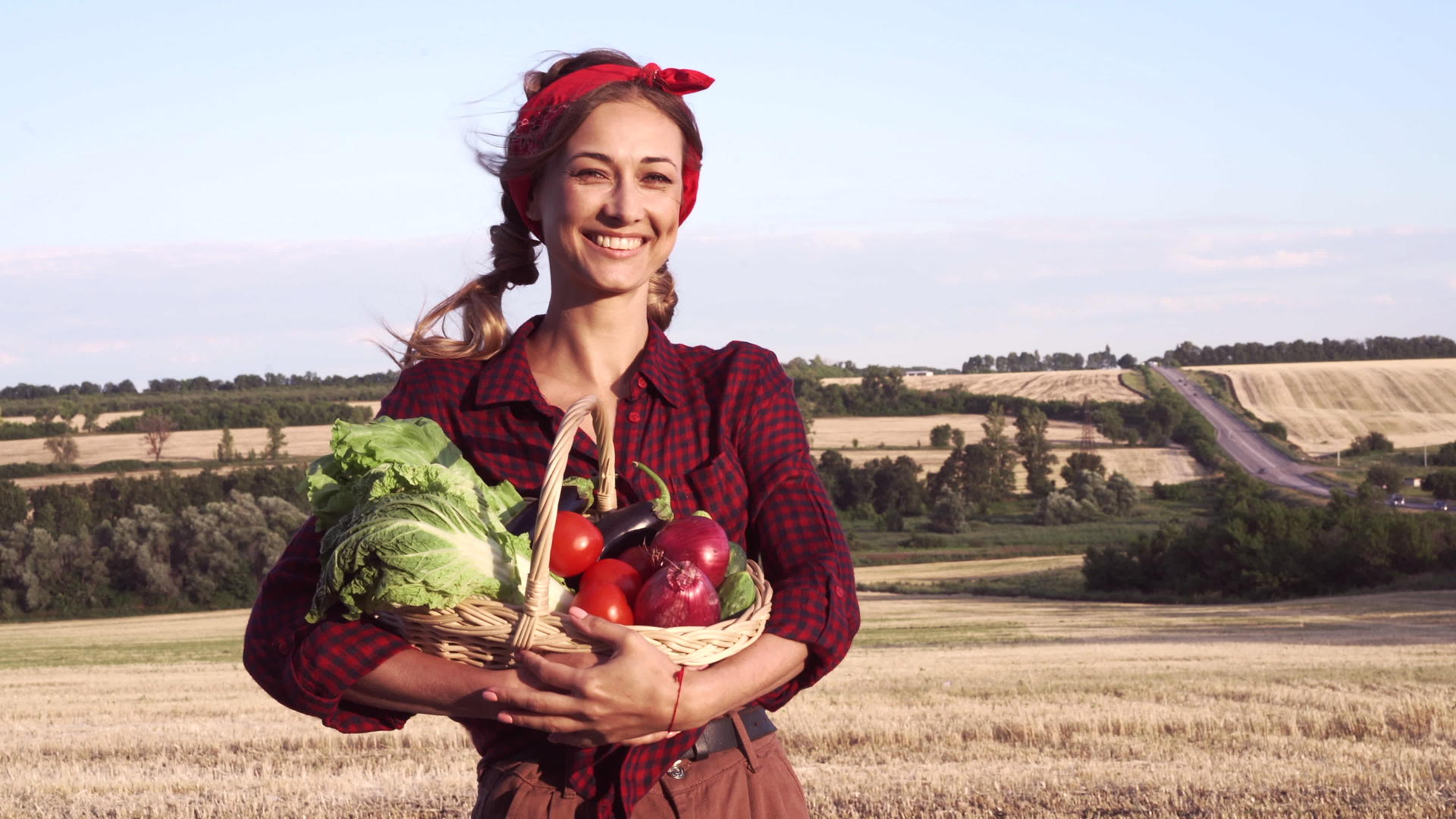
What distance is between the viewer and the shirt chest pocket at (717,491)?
9.67 feet

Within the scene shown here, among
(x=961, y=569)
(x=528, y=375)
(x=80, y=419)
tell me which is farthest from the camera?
(x=80, y=419)

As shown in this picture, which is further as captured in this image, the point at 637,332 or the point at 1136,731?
the point at 1136,731

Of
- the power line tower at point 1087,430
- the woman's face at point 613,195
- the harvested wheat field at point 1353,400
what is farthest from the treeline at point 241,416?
the woman's face at point 613,195

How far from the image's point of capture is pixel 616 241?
297 centimetres

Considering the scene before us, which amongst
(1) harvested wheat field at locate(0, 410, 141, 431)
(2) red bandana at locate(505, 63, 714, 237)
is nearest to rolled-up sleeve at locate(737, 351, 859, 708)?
(2) red bandana at locate(505, 63, 714, 237)

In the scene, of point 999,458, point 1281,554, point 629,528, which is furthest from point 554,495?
point 999,458

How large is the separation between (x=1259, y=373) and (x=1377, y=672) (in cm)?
10094

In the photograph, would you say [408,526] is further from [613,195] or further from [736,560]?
[613,195]

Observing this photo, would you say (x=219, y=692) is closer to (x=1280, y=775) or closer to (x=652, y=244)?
(x=1280, y=775)

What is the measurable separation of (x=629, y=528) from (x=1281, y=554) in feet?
167

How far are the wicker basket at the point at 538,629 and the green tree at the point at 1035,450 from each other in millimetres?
78263

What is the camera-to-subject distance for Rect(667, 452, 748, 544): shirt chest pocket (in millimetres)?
2947

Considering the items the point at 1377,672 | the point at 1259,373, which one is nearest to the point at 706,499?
the point at 1377,672

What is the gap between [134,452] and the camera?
3036 inches
